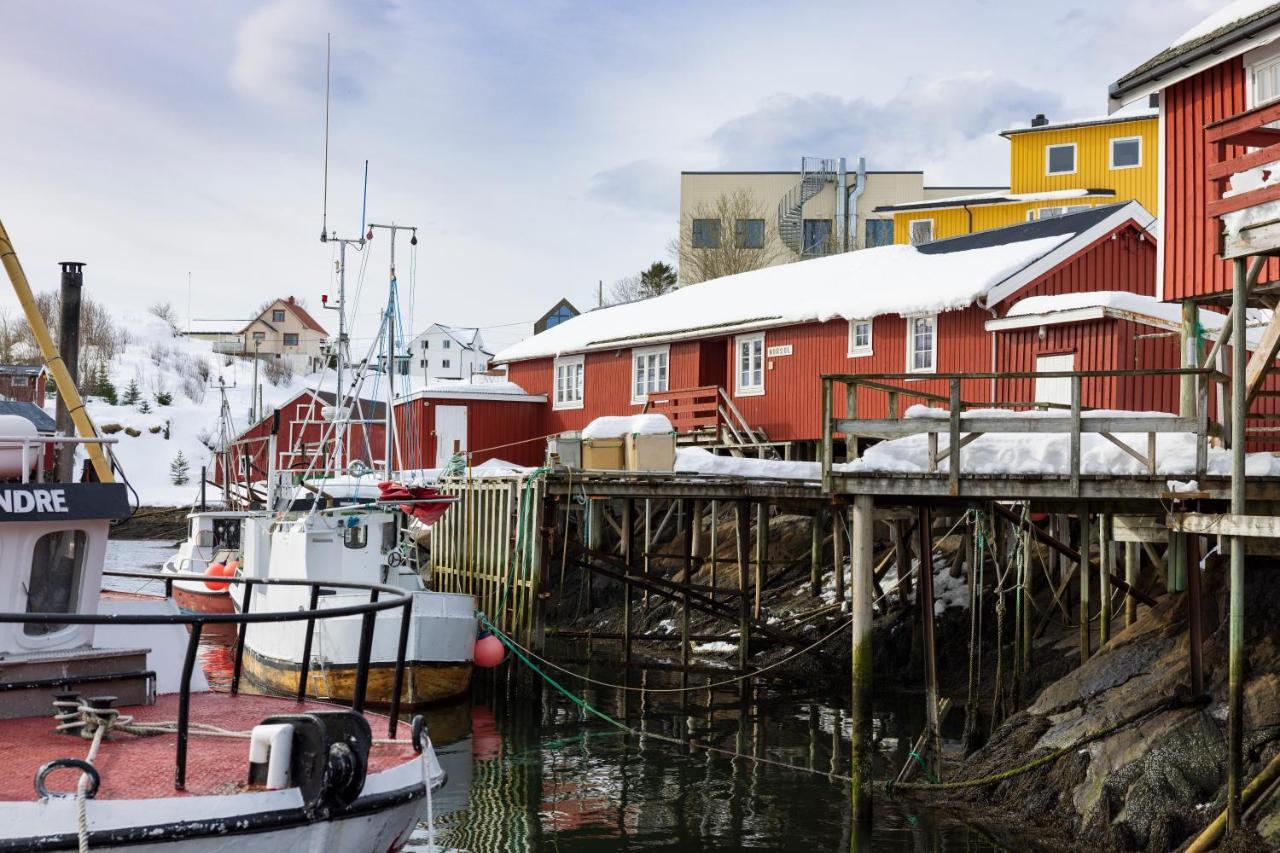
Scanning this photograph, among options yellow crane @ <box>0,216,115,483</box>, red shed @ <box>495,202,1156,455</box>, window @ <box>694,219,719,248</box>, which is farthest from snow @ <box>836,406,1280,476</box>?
window @ <box>694,219,719,248</box>

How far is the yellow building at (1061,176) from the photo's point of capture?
137 feet

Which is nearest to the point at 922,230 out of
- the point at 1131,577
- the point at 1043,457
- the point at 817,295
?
the point at 817,295

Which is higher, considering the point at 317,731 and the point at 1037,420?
the point at 1037,420

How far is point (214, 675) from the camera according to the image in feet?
74.7

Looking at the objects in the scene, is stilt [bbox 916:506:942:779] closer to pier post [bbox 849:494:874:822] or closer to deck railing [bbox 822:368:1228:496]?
pier post [bbox 849:494:874:822]

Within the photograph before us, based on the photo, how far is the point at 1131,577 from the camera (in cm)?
1805

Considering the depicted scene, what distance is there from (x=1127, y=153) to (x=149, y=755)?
1627 inches

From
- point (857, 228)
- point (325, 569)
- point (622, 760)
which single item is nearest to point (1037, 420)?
point (622, 760)

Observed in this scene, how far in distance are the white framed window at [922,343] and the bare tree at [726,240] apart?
2889 centimetres

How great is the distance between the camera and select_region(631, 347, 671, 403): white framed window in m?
31.8

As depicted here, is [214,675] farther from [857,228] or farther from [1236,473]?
[857,228]

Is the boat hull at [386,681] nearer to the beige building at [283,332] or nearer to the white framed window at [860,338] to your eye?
the white framed window at [860,338]

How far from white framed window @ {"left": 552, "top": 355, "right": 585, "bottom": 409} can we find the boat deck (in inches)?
1043

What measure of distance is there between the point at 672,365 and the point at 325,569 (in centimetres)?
1339
